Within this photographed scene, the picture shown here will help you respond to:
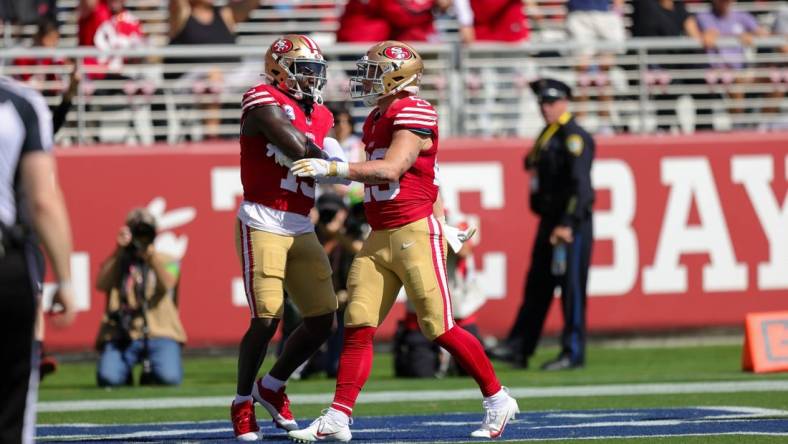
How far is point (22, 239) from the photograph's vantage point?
A: 450cm

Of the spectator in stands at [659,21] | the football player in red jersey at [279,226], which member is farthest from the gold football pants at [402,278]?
the spectator in stands at [659,21]

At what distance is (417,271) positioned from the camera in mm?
7367

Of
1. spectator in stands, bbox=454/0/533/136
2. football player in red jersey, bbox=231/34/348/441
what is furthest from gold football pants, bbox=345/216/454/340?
spectator in stands, bbox=454/0/533/136

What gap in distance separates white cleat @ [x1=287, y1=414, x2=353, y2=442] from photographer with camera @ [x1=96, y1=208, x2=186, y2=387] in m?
4.51

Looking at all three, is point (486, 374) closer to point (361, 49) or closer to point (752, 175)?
point (361, 49)

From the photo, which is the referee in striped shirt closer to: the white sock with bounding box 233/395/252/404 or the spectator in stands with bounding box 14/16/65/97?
the white sock with bounding box 233/395/252/404

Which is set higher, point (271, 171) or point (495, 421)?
point (271, 171)

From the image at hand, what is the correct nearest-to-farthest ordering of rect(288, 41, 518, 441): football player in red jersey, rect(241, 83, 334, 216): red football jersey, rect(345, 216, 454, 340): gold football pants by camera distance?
rect(288, 41, 518, 441): football player in red jersey
rect(345, 216, 454, 340): gold football pants
rect(241, 83, 334, 216): red football jersey

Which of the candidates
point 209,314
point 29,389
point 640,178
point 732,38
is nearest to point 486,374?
point 29,389

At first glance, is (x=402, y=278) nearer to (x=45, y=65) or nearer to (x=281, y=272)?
(x=281, y=272)

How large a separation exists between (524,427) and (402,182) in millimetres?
1528

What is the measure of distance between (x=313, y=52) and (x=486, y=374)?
6.05 feet

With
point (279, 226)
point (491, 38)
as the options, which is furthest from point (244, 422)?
point (491, 38)

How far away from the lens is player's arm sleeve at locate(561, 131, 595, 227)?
39.8ft
